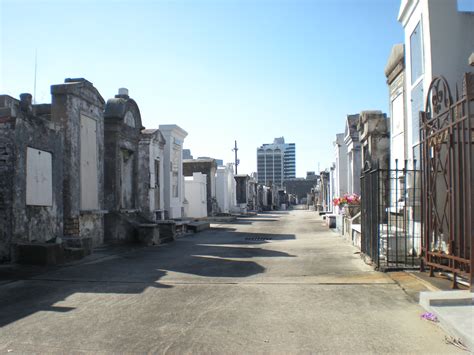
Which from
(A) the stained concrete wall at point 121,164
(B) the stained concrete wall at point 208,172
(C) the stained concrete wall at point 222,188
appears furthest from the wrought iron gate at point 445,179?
(C) the stained concrete wall at point 222,188

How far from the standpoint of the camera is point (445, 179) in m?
6.89

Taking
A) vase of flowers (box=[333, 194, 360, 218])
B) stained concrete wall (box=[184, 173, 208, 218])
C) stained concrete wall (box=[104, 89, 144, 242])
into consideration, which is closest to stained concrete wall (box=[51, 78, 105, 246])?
stained concrete wall (box=[104, 89, 144, 242])

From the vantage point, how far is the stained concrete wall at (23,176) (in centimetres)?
950

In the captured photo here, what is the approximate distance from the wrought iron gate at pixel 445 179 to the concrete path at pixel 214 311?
89cm

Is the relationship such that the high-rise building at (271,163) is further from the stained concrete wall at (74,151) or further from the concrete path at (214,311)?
the concrete path at (214,311)

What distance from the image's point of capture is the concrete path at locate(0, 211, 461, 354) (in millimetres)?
4469

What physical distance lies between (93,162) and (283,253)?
622 centimetres

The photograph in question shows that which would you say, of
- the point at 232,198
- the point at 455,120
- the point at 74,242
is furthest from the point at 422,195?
the point at 232,198

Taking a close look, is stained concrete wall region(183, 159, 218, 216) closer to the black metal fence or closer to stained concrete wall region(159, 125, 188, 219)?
stained concrete wall region(159, 125, 188, 219)

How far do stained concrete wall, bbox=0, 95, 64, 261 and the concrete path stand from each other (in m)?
1.47

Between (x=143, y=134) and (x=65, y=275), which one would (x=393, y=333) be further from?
(x=143, y=134)

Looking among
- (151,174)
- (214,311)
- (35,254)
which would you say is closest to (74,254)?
(35,254)

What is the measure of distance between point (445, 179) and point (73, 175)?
9177 mm

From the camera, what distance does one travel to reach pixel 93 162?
1385 cm
